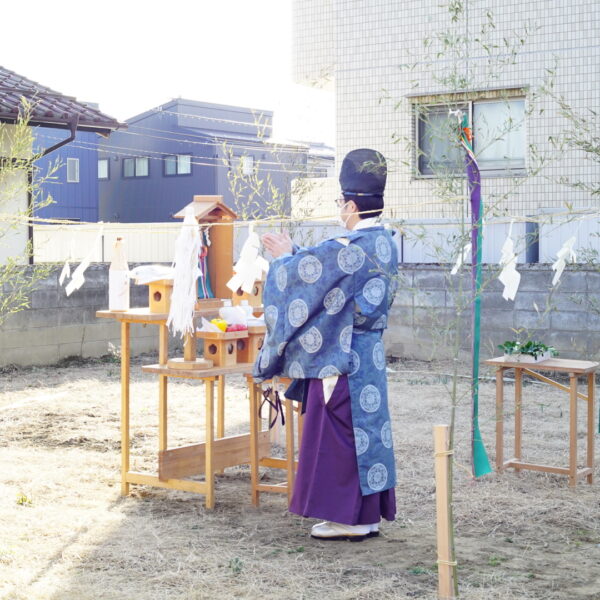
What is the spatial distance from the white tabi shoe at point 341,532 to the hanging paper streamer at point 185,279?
124cm

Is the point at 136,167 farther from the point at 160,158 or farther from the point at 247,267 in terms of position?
the point at 247,267

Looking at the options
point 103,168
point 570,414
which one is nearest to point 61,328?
point 570,414

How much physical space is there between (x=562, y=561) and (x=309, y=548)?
1.09 meters

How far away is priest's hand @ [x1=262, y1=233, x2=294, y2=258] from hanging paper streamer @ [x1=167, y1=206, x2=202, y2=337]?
0.65 metres

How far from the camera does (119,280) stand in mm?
4953

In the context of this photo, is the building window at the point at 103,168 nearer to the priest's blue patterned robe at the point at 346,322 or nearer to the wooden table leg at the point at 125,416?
the wooden table leg at the point at 125,416

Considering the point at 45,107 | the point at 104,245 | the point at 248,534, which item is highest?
the point at 45,107

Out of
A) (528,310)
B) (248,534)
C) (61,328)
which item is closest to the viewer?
(248,534)

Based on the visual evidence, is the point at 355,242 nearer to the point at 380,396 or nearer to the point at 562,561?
the point at 380,396

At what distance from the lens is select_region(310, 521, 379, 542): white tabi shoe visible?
13.5ft

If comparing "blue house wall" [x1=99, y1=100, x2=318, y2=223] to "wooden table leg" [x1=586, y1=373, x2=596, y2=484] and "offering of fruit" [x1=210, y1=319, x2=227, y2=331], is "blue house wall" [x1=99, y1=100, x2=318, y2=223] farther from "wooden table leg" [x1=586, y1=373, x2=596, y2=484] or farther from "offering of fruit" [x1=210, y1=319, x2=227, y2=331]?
"offering of fruit" [x1=210, y1=319, x2=227, y2=331]

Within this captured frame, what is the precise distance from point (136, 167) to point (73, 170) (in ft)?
6.95

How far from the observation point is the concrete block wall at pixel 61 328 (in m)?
9.26

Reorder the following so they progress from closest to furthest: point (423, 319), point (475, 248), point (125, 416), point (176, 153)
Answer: point (475, 248) < point (125, 416) < point (423, 319) < point (176, 153)
